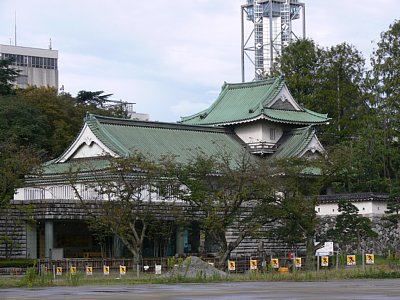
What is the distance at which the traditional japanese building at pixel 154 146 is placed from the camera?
54.7m

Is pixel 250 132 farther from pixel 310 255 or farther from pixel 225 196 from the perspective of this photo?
pixel 310 255

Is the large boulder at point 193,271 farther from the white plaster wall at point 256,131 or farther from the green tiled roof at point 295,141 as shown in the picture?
the white plaster wall at point 256,131

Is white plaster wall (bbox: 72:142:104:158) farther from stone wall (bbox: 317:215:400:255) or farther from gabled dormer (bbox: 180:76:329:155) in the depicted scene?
stone wall (bbox: 317:215:400:255)

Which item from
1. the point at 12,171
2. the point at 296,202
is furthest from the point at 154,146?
the point at 296,202

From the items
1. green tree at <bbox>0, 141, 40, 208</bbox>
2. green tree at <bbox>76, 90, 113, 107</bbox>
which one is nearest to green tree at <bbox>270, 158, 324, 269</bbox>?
green tree at <bbox>0, 141, 40, 208</bbox>

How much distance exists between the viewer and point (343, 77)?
285ft

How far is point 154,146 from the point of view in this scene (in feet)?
213

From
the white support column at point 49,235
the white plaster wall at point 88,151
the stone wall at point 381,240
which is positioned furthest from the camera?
the white plaster wall at point 88,151

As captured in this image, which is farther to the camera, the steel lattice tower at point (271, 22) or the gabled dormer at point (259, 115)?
the steel lattice tower at point (271, 22)

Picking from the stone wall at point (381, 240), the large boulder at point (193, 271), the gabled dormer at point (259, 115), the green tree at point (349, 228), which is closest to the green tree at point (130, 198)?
the green tree at point (349, 228)

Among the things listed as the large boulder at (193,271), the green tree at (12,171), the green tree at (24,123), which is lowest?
the large boulder at (193,271)

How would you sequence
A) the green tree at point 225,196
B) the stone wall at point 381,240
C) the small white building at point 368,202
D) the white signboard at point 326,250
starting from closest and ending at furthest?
the green tree at point 225,196, the white signboard at point 326,250, the stone wall at point 381,240, the small white building at point 368,202

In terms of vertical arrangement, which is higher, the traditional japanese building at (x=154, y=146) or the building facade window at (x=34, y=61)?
the building facade window at (x=34, y=61)

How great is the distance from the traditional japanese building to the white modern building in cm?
6597
